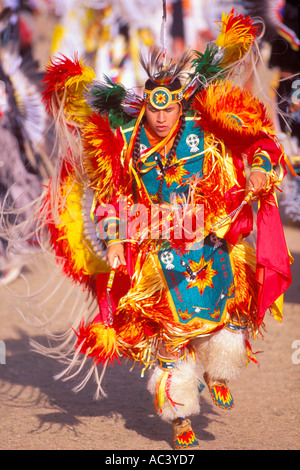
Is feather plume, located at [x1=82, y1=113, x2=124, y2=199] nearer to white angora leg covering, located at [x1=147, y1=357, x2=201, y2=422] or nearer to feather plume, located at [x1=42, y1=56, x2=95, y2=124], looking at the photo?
feather plume, located at [x1=42, y1=56, x2=95, y2=124]

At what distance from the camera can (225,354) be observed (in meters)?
2.91

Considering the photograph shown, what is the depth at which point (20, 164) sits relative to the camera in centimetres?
646

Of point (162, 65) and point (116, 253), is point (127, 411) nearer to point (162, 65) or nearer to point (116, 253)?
point (116, 253)

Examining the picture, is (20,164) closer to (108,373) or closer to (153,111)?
(108,373)

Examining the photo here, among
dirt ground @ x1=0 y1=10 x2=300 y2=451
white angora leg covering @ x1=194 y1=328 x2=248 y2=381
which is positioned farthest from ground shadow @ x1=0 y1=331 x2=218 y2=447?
white angora leg covering @ x1=194 y1=328 x2=248 y2=381

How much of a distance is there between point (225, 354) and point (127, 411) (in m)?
0.87

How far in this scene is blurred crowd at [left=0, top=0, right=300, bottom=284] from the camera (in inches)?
256

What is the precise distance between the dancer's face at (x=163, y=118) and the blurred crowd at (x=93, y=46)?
3.14 metres

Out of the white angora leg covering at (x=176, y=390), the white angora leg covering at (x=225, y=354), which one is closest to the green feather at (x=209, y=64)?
the white angora leg covering at (x=225, y=354)

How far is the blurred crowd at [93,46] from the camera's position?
6.50 meters

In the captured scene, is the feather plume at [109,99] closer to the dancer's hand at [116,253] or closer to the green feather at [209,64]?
the green feather at [209,64]

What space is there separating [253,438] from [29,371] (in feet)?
5.53

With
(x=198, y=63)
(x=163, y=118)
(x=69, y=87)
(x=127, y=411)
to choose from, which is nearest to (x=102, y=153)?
(x=163, y=118)

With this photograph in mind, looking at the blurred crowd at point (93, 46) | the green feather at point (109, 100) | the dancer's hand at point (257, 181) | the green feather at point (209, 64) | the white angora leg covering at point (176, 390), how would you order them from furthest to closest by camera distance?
the blurred crowd at point (93, 46), the green feather at point (109, 100), the green feather at point (209, 64), the white angora leg covering at point (176, 390), the dancer's hand at point (257, 181)
